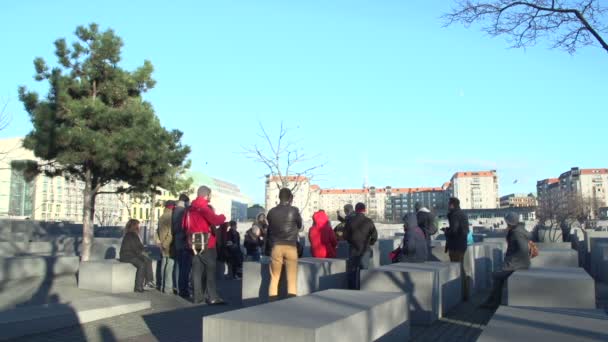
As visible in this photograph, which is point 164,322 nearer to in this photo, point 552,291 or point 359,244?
point 359,244

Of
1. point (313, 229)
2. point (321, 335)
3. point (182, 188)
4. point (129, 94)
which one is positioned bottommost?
point (321, 335)

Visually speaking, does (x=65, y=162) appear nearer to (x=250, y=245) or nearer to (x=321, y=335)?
(x=250, y=245)

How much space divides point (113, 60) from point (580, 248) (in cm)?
1440

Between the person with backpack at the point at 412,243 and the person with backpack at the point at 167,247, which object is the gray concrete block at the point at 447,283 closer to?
the person with backpack at the point at 412,243

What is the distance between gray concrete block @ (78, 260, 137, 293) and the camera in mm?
10180

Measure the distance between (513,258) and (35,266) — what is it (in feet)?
32.9

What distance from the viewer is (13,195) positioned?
7888cm

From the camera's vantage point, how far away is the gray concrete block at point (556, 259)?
35.0 ft

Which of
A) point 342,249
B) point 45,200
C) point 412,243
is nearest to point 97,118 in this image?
point 342,249

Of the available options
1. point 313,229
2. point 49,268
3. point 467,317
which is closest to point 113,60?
point 49,268

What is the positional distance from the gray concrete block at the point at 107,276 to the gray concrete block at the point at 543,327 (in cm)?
715

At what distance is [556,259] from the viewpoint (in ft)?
35.5

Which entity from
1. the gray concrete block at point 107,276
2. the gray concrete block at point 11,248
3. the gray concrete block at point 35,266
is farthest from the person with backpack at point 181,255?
the gray concrete block at point 11,248

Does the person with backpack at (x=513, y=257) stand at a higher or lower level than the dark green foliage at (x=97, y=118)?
lower
